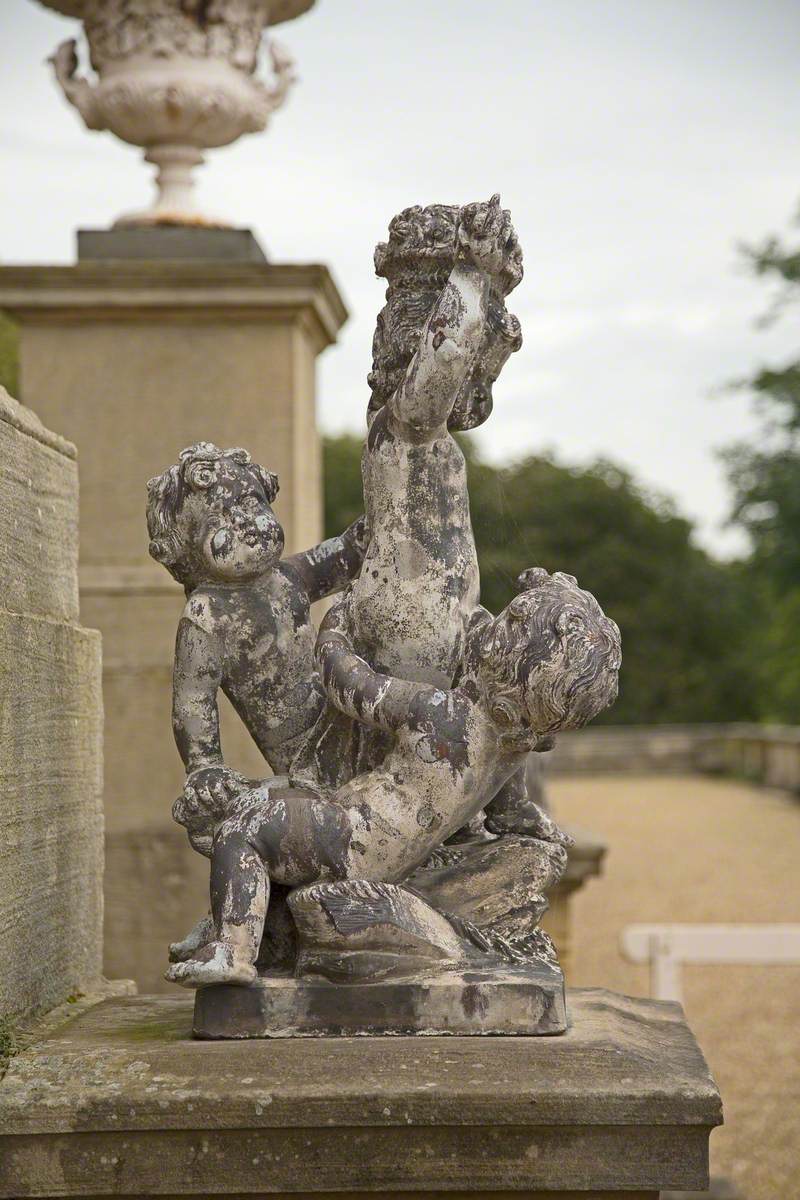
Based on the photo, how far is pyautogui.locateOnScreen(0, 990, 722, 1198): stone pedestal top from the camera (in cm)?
216

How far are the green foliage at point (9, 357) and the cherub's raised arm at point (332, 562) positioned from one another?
161 inches

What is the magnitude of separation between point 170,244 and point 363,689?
3.20m

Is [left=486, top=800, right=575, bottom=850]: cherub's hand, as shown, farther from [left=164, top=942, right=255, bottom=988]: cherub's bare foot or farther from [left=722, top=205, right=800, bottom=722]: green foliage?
[left=722, top=205, right=800, bottom=722]: green foliage

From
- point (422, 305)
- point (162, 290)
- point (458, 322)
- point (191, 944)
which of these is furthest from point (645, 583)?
point (191, 944)

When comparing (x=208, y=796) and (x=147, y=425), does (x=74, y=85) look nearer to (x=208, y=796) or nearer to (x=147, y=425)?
(x=147, y=425)

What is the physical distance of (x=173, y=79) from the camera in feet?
17.0

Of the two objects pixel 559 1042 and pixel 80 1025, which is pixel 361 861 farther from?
pixel 80 1025

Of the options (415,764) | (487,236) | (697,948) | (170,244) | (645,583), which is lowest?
(697,948)

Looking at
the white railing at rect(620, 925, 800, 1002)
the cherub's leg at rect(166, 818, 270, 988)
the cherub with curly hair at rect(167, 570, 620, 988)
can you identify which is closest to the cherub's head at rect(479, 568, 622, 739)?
the cherub with curly hair at rect(167, 570, 620, 988)

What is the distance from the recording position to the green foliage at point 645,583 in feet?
92.6

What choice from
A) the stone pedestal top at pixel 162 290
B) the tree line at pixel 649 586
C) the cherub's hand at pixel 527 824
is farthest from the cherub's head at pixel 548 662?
the tree line at pixel 649 586

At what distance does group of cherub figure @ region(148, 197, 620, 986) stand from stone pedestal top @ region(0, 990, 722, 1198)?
180 mm

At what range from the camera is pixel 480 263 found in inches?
99.2

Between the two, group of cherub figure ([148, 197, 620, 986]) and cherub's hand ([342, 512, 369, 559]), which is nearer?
group of cherub figure ([148, 197, 620, 986])
